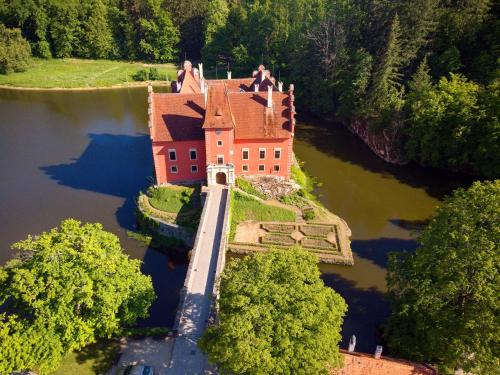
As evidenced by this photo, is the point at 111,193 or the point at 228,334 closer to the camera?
the point at 228,334

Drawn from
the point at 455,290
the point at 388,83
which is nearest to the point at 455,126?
the point at 388,83

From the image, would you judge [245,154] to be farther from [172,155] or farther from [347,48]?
[347,48]

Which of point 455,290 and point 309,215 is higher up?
point 455,290

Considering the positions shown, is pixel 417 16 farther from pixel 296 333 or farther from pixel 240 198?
pixel 296 333

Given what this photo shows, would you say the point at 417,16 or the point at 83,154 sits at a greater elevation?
the point at 417,16

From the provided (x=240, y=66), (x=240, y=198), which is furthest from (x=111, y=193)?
(x=240, y=66)
